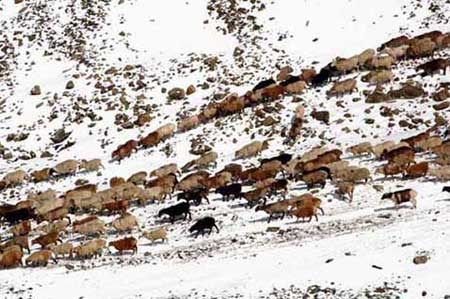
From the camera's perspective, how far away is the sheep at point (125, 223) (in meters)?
26.5

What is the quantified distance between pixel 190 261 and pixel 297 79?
1876 centimetres

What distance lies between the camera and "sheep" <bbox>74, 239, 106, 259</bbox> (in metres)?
24.5

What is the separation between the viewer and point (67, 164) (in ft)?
115

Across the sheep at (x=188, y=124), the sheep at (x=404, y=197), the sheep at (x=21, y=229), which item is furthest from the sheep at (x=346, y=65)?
the sheep at (x=21, y=229)

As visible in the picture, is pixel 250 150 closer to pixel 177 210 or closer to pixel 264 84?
pixel 177 210

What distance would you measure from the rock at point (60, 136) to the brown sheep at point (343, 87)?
1460 centimetres

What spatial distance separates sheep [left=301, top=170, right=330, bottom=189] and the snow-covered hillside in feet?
1.14

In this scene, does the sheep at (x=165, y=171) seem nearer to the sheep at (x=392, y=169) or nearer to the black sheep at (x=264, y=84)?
the black sheep at (x=264, y=84)

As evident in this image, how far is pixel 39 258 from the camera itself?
2428 cm

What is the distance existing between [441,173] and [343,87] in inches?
452

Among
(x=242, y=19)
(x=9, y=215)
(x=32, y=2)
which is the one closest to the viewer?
(x=9, y=215)

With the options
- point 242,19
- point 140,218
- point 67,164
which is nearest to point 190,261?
point 140,218

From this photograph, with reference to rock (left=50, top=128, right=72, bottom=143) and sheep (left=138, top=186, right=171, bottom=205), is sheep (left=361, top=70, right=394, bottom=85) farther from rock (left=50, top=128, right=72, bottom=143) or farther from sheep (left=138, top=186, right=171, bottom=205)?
rock (left=50, top=128, right=72, bottom=143)

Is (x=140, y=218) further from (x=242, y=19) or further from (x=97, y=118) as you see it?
(x=242, y=19)
